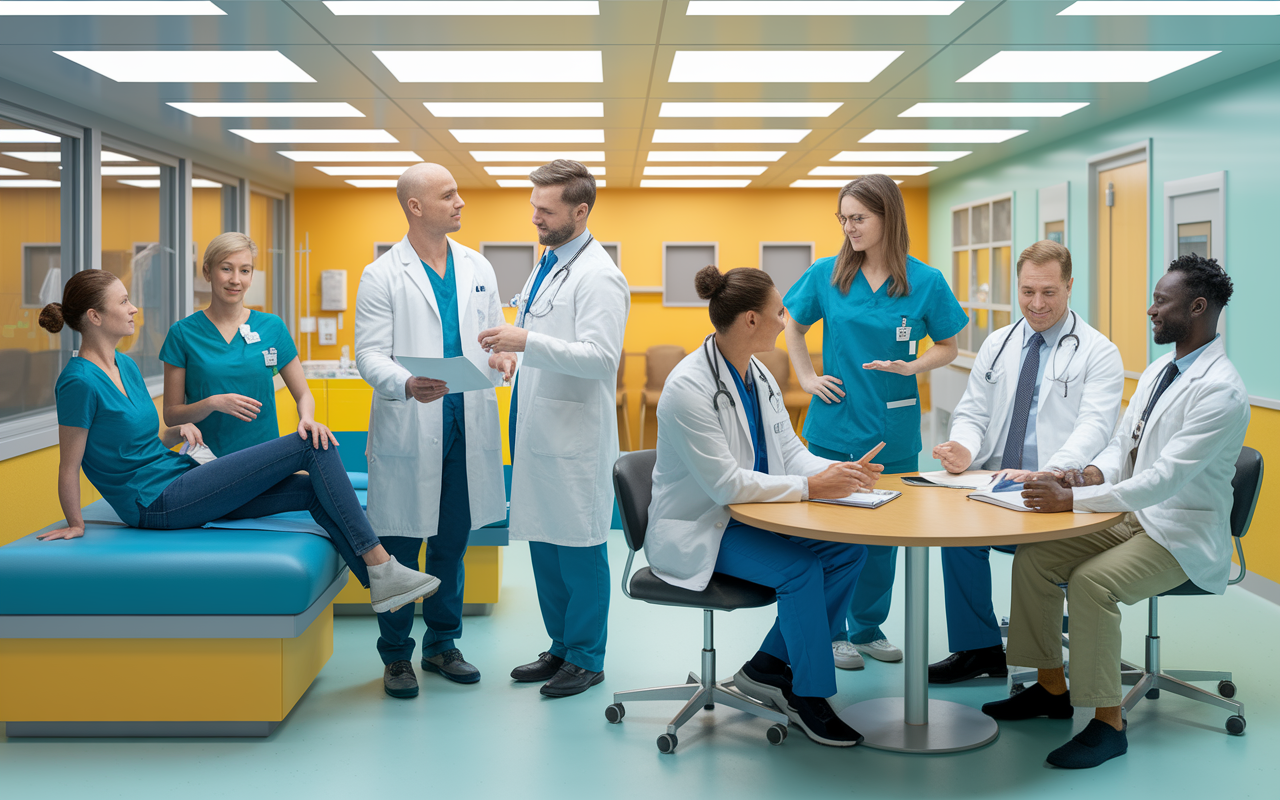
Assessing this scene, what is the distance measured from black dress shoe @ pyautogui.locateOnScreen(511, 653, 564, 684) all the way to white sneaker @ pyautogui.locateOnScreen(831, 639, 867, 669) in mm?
984

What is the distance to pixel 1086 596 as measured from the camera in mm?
2824

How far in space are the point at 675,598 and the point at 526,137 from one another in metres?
4.52

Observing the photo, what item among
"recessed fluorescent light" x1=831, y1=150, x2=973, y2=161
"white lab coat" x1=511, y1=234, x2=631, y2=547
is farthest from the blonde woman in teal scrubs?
"recessed fluorescent light" x1=831, y1=150, x2=973, y2=161

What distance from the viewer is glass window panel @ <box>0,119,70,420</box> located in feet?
16.1

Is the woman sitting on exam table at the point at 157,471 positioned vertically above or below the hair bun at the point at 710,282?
below

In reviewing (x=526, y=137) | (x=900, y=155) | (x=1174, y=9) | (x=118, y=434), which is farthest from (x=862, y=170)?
(x=118, y=434)

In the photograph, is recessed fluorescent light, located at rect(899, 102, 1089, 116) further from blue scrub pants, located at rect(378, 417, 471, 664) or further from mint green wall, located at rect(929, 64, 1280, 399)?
blue scrub pants, located at rect(378, 417, 471, 664)

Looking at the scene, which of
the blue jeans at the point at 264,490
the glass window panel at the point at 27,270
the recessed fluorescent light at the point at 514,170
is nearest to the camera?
the blue jeans at the point at 264,490

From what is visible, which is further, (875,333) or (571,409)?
(875,333)

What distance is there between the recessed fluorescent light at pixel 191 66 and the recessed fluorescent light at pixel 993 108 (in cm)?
333

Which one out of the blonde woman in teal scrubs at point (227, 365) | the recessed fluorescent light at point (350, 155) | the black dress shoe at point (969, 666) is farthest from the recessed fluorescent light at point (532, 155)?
the black dress shoe at point (969, 666)

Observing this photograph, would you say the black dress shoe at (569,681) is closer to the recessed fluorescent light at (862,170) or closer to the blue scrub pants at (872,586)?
the blue scrub pants at (872,586)

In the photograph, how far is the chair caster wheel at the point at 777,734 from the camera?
2.89 metres

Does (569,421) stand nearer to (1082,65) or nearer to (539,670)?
(539,670)
